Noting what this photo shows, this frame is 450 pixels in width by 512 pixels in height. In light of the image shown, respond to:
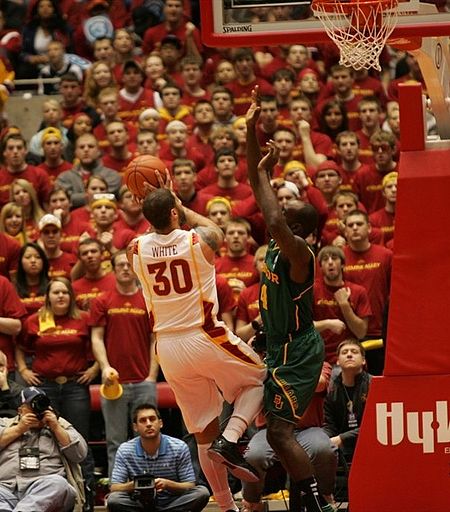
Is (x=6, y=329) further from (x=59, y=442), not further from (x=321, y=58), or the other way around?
(x=321, y=58)

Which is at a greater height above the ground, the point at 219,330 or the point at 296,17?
the point at 296,17

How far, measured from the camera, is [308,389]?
9156 mm

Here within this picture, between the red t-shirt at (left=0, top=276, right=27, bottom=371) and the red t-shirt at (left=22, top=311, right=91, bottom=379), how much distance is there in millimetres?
143

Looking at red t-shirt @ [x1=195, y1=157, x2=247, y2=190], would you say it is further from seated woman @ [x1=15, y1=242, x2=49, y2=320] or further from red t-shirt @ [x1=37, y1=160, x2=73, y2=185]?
seated woman @ [x1=15, y1=242, x2=49, y2=320]

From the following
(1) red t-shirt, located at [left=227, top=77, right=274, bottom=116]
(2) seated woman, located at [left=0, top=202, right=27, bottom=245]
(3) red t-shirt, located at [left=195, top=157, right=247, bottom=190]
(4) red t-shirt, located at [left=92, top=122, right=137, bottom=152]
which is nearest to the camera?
(2) seated woman, located at [left=0, top=202, right=27, bottom=245]

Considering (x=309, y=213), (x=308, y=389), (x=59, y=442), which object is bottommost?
(x=59, y=442)

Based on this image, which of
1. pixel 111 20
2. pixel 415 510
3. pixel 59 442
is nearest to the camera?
pixel 415 510

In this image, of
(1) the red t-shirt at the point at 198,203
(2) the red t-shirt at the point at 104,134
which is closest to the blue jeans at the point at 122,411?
(1) the red t-shirt at the point at 198,203

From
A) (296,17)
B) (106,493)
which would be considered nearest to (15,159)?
(106,493)

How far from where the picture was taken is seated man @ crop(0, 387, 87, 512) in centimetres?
1111

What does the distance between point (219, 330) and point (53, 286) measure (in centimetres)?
348

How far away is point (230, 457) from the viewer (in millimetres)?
8984

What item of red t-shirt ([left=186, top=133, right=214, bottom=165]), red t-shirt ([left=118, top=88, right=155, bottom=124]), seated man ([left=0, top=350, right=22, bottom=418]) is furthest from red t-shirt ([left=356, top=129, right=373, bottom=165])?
seated man ([left=0, top=350, right=22, bottom=418])

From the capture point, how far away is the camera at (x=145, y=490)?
11.2 meters
